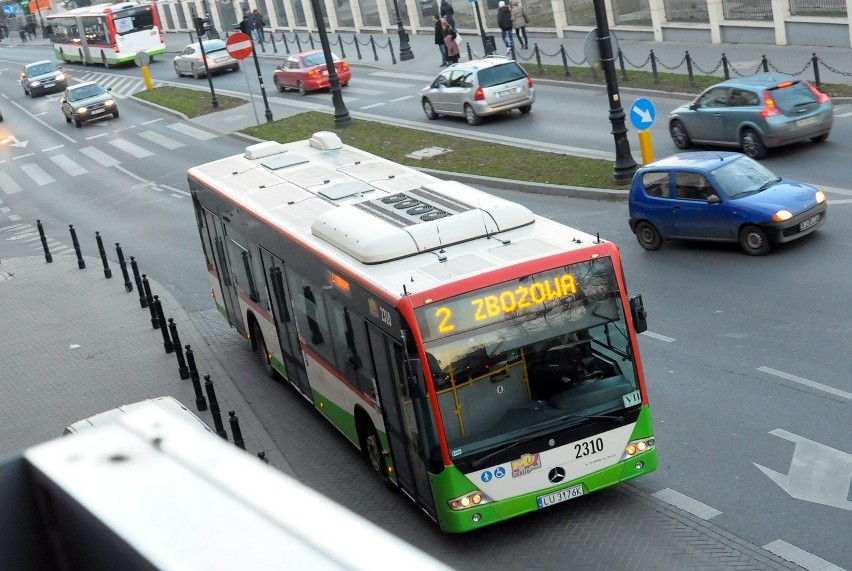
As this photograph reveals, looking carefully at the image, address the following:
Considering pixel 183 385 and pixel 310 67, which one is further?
pixel 310 67

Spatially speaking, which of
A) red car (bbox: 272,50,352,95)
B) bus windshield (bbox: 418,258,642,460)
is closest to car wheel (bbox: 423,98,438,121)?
red car (bbox: 272,50,352,95)

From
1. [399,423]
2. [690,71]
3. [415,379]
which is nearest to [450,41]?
[690,71]

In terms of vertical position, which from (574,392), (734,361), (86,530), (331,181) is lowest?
(734,361)

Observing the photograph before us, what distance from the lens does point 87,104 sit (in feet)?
153

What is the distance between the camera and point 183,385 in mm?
17266

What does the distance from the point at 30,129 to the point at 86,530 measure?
163 feet

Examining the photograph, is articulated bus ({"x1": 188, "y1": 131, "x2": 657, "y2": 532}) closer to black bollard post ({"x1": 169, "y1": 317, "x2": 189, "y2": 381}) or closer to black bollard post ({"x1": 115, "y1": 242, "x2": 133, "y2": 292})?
black bollard post ({"x1": 169, "y1": 317, "x2": 189, "y2": 381})

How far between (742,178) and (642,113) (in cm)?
366

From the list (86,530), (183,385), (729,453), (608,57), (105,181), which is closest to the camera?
(86,530)

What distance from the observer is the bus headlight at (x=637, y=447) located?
10945 mm

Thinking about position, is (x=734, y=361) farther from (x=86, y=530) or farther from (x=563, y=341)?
(x=86, y=530)

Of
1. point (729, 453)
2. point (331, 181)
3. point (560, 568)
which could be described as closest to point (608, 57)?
point (331, 181)

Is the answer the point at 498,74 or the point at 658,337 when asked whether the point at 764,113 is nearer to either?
the point at 658,337

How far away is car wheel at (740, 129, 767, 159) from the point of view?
77.8 ft
